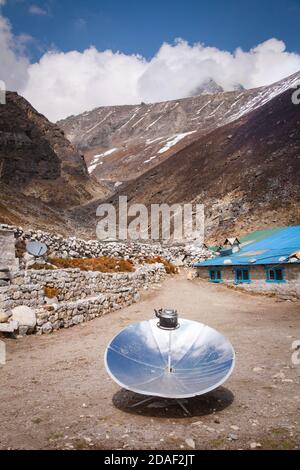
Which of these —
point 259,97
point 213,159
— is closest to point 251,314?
point 213,159

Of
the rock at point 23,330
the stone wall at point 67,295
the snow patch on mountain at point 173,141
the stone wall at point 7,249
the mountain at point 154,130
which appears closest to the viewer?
the rock at point 23,330

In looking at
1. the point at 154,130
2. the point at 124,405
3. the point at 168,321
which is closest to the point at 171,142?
the point at 154,130

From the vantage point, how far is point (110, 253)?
30266mm

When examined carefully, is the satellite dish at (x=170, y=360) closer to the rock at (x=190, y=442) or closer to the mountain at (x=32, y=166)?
the rock at (x=190, y=442)

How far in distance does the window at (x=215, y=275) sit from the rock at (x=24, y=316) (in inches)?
741

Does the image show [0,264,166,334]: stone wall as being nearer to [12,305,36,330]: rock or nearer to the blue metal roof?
[12,305,36,330]: rock

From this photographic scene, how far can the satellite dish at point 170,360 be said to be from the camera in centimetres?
606

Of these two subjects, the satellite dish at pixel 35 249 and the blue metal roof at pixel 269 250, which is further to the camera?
the blue metal roof at pixel 269 250

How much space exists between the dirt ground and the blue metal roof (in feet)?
38.9

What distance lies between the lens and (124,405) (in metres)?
6.92

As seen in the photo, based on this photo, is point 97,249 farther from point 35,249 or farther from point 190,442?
point 190,442

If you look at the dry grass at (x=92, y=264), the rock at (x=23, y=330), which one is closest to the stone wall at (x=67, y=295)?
the rock at (x=23, y=330)

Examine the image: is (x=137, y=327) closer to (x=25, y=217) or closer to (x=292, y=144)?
(x=25, y=217)

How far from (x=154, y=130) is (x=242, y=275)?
143739 millimetres
